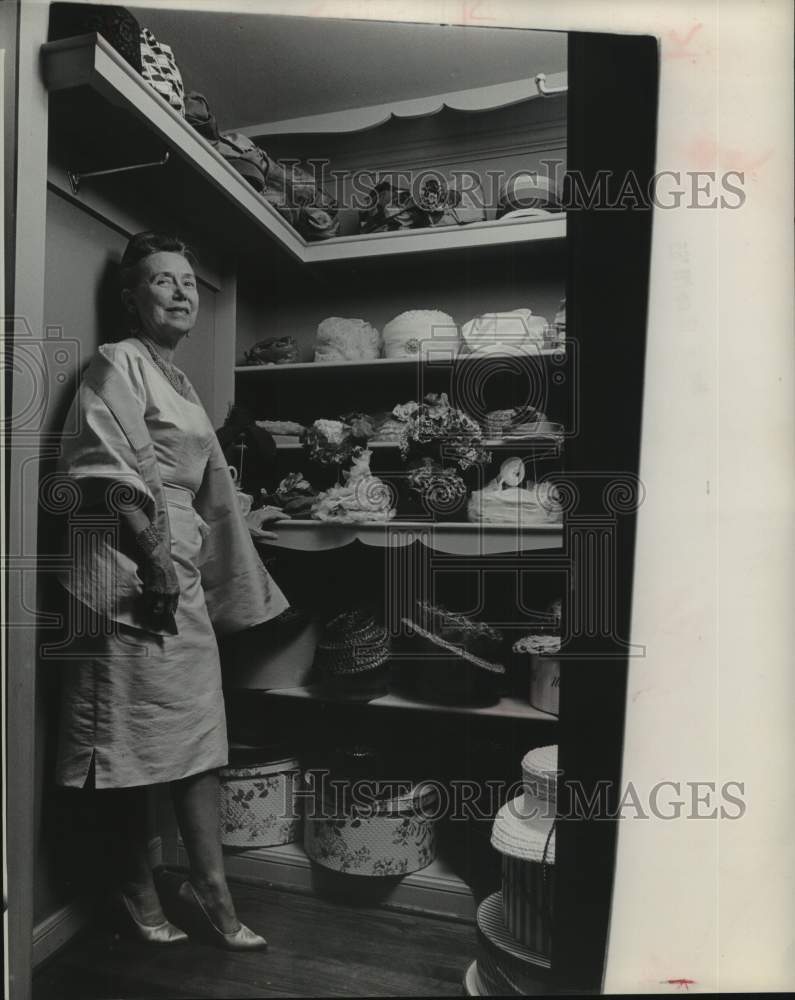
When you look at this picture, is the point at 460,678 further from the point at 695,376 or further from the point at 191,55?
the point at 191,55

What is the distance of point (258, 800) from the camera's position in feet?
4.36

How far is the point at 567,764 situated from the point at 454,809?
0.23m

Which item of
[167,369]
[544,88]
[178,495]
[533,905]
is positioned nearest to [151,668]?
[178,495]

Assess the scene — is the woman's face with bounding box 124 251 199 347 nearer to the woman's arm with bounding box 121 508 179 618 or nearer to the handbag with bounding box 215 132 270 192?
the handbag with bounding box 215 132 270 192

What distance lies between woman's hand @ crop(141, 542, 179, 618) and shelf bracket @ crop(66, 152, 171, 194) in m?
0.63

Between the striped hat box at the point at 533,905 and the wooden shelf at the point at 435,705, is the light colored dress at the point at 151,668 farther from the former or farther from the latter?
the striped hat box at the point at 533,905

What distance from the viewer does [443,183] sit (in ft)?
4.35

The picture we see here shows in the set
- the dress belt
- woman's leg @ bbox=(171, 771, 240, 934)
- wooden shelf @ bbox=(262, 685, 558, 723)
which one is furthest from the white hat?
the dress belt

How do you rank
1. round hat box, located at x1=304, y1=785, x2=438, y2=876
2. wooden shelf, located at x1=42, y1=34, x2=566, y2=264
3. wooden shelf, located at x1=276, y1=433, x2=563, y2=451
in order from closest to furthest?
1. wooden shelf, located at x1=42, y1=34, x2=566, y2=264
2. wooden shelf, located at x1=276, y1=433, x2=563, y2=451
3. round hat box, located at x1=304, y1=785, x2=438, y2=876

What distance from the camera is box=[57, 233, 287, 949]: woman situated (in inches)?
46.9

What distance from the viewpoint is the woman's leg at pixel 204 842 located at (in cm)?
126

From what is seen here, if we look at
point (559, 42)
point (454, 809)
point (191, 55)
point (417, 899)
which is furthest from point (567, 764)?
point (191, 55)

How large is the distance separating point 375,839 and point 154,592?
635 millimetres

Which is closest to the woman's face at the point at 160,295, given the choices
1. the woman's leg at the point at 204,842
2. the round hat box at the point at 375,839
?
the woman's leg at the point at 204,842
